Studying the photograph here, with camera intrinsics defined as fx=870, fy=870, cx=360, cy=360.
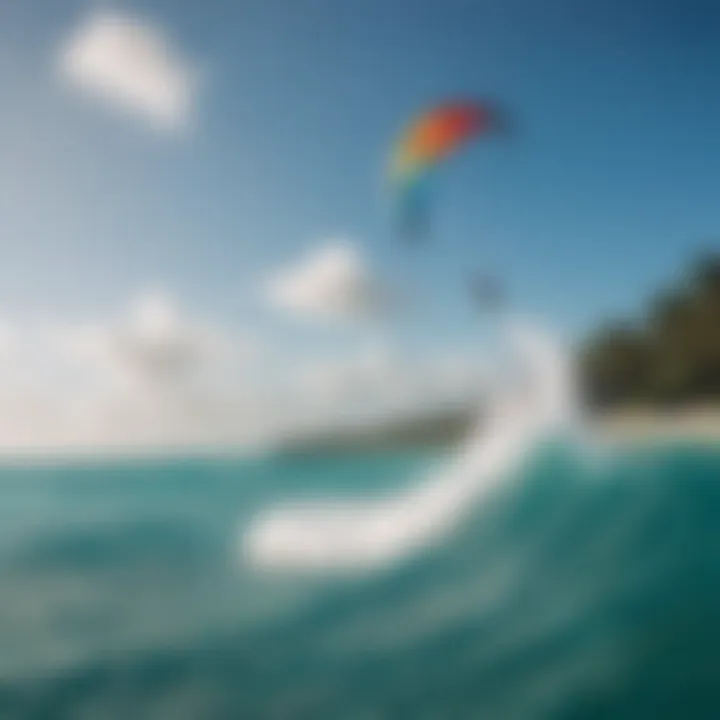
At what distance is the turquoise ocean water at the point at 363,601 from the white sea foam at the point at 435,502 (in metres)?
0.04

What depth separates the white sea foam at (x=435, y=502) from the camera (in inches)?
79.2

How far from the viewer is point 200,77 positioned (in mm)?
2090

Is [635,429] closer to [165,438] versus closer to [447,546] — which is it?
[447,546]

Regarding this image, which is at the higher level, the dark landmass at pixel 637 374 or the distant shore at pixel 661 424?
the dark landmass at pixel 637 374

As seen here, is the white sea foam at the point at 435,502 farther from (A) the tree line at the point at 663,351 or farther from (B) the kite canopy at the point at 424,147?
(B) the kite canopy at the point at 424,147

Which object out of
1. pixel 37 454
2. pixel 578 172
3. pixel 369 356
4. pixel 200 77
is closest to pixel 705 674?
pixel 369 356

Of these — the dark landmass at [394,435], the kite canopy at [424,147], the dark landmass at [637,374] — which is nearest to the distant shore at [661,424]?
the dark landmass at [637,374]

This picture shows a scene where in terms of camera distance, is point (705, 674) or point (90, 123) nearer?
point (705, 674)

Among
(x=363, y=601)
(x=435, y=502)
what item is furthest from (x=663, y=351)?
(x=363, y=601)

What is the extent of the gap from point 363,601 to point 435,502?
0.91 feet

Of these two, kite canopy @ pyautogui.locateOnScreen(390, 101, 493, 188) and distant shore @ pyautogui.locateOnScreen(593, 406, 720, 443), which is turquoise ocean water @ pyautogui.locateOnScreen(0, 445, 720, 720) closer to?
distant shore @ pyautogui.locateOnScreen(593, 406, 720, 443)

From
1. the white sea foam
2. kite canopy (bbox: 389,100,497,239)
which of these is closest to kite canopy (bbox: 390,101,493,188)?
kite canopy (bbox: 389,100,497,239)

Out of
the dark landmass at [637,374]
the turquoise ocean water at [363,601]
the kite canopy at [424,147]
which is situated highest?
the kite canopy at [424,147]

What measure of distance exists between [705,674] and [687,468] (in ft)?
1.53
